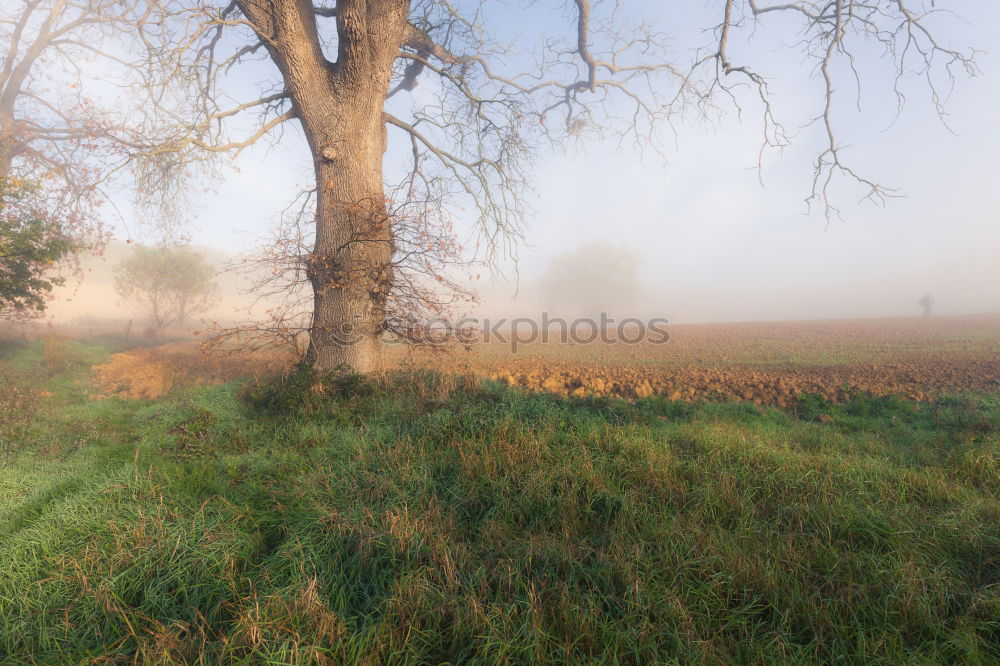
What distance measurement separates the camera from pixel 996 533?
2.61m

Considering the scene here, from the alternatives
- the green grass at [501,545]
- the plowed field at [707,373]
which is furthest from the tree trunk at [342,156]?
the green grass at [501,545]

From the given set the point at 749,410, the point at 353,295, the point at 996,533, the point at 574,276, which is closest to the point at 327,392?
the point at 353,295

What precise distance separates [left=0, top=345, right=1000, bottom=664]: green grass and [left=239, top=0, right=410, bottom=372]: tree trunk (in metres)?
2.40

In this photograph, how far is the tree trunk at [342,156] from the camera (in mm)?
6410

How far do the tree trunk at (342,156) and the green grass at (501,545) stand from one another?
2.40m

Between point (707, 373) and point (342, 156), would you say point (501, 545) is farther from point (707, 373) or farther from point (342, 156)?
point (707, 373)

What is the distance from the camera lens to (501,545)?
2.51m

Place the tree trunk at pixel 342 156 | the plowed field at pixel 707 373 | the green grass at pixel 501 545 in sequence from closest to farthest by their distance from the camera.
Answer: the green grass at pixel 501 545, the tree trunk at pixel 342 156, the plowed field at pixel 707 373

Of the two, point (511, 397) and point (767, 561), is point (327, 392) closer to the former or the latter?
point (511, 397)

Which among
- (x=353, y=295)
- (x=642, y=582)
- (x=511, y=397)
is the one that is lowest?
(x=642, y=582)

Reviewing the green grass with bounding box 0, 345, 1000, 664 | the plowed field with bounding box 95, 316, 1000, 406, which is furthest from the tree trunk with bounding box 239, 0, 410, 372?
the green grass with bounding box 0, 345, 1000, 664

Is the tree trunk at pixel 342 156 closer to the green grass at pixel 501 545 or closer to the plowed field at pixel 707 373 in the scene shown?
Answer: the plowed field at pixel 707 373

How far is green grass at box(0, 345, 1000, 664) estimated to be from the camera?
6.10ft

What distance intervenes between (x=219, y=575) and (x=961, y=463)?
246 inches
